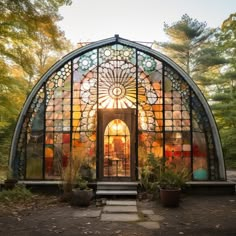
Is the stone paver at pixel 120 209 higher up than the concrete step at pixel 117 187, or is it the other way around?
the concrete step at pixel 117 187

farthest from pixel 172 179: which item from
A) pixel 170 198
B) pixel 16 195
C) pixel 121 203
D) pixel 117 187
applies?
pixel 16 195

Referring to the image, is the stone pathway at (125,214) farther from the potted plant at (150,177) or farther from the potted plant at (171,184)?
the potted plant at (150,177)

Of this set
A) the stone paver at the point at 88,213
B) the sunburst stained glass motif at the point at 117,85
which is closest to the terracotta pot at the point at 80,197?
the stone paver at the point at 88,213

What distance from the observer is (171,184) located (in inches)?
305

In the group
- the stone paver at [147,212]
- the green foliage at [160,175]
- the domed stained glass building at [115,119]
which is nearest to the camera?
the stone paver at [147,212]

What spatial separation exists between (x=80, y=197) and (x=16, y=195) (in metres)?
1.76

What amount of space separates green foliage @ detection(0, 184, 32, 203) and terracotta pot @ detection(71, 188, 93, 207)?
4.44ft

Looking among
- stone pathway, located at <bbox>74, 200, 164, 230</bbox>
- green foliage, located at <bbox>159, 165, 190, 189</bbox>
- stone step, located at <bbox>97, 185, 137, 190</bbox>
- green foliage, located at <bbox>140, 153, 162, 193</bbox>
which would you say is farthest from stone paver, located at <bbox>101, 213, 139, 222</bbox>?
stone step, located at <bbox>97, 185, 137, 190</bbox>

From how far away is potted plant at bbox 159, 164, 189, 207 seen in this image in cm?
734

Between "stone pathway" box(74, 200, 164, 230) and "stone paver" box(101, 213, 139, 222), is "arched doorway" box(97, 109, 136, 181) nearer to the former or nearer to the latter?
"stone pathway" box(74, 200, 164, 230)

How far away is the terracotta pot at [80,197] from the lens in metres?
7.41

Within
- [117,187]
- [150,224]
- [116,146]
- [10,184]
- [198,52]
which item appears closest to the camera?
[150,224]

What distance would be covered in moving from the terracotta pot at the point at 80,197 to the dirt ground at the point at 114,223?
20 centimetres

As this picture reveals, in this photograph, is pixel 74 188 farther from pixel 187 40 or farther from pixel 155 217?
pixel 187 40
